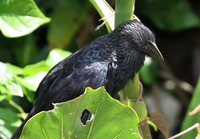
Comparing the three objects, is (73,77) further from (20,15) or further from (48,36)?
(48,36)

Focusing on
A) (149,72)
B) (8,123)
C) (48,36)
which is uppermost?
(8,123)

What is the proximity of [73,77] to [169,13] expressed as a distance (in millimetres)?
1549

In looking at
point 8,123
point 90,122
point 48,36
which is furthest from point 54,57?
point 48,36

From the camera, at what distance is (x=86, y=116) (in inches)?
57.9

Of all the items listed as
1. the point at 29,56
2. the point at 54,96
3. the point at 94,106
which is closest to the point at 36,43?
the point at 29,56

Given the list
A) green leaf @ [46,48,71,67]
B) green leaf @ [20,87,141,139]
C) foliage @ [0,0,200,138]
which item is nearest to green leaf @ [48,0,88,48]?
foliage @ [0,0,200,138]

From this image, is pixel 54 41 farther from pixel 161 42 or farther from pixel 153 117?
pixel 153 117

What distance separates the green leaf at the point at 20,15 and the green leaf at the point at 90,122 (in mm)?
339

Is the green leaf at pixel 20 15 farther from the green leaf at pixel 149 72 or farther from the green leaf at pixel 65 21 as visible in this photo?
the green leaf at pixel 149 72

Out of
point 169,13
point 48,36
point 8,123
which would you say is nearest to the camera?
point 8,123

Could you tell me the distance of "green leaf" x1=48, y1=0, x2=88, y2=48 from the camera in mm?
2637

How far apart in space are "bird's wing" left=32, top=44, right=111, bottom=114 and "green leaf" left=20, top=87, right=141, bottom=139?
23 centimetres

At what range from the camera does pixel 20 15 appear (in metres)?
1.57

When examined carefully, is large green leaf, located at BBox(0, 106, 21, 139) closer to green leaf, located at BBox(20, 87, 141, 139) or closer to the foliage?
the foliage
